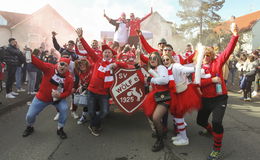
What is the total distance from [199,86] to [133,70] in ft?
4.24

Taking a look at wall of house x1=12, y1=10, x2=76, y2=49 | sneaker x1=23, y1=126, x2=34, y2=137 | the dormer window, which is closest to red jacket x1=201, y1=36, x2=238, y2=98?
sneaker x1=23, y1=126, x2=34, y2=137

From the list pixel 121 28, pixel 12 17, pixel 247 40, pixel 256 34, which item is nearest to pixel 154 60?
pixel 121 28

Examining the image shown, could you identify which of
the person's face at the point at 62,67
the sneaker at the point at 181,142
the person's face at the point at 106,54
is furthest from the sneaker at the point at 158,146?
the person's face at the point at 62,67

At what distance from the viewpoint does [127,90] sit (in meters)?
3.88

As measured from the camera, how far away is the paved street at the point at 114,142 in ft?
10.1

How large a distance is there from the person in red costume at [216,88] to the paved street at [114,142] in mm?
410

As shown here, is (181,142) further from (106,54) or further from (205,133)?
(106,54)

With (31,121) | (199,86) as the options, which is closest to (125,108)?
(199,86)

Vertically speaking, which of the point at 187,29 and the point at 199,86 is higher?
the point at 187,29

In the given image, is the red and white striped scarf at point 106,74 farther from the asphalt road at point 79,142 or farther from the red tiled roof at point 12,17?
the red tiled roof at point 12,17

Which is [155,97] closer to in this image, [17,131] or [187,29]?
[17,131]

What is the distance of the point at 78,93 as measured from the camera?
4.39m

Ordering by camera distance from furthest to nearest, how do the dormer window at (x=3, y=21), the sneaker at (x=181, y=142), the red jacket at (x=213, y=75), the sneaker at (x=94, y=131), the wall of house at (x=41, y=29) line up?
the dormer window at (x=3, y=21), the wall of house at (x=41, y=29), the sneaker at (x=94, y=131), the sneaker at (x=181, y=142), the red jacket at (x=213, y=75)

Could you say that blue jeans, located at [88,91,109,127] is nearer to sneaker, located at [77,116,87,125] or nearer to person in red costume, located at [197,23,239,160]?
sneaker, located at [77,116,87,125]
